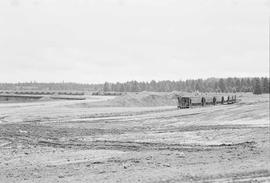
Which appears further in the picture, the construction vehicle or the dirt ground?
the construction vehicle

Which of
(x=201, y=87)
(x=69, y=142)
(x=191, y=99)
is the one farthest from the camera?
(x=201, y=87)

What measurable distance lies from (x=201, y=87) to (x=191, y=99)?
131 m

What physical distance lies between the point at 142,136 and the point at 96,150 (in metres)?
5.67

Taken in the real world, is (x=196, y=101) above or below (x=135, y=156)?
above

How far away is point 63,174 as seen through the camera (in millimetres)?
11703

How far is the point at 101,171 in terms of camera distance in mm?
12164

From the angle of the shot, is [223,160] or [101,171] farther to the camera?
[223,160]

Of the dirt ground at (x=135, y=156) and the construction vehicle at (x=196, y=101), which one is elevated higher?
the construction vehicle at (x=196, y=101)

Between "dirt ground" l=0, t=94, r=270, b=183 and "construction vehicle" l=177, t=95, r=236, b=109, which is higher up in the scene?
"construction vehicle" l=177, t=95, r=236, b=109

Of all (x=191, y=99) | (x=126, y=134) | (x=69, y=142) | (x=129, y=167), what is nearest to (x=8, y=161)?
(x=129, y=167)

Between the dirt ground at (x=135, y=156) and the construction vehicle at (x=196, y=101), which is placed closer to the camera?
the dirt ground at (x=135, y=156)

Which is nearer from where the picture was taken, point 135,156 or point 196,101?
point 135,156

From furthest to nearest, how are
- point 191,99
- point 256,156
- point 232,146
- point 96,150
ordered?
point 191,99
point 232,146
point 96,150
point 256,156

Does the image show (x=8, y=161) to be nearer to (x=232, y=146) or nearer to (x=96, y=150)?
(x=96, y=150)
